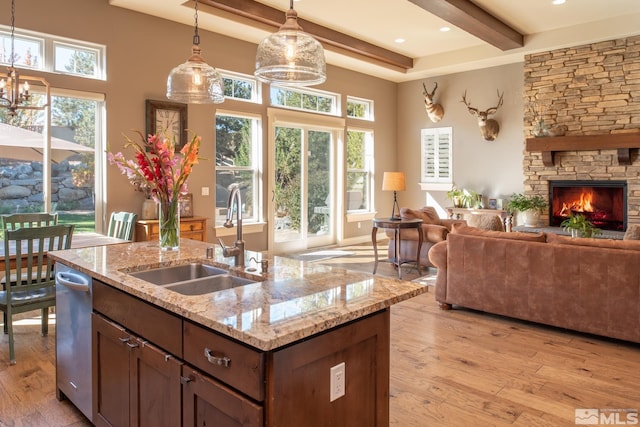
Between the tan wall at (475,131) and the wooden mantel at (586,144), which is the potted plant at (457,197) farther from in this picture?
the wooden mantel at (586,144)

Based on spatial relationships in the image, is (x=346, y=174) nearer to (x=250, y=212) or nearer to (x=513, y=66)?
(x=250, y=212)

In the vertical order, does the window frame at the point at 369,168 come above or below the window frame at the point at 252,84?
below

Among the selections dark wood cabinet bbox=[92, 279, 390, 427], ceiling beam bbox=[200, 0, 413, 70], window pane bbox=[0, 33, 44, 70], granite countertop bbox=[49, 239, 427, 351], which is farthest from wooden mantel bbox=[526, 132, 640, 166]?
window pane bbox=[0, 33, 44, 70]

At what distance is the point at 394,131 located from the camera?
997 cm

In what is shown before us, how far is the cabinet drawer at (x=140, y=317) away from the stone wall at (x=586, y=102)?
7.34 meters

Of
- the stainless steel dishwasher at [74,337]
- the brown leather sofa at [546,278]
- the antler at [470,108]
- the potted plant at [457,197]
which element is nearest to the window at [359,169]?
the potted plant at [457,197]

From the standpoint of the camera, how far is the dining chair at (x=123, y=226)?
4.61 meters

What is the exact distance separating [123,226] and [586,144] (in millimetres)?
6679

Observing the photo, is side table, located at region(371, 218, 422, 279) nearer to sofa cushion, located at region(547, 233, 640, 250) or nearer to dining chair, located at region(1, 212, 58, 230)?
sofa cushion, located at region(547, 233, 640, 250)

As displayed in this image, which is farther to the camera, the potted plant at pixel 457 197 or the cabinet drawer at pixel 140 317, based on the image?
the potted plant at pixel 457 197

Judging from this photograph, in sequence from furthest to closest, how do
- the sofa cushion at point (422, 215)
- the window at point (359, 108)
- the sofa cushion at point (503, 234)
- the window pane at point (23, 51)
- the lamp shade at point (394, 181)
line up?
the window at point (359, 108) < the lamp shade at point (394, 181) < the sofa cushion at point (422, 215) < the window pane at point (23, 51) < the sofa cushion at point (503, 234)

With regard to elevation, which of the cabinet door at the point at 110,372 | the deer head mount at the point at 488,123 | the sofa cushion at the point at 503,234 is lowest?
the cabinet door at the point at 110,372

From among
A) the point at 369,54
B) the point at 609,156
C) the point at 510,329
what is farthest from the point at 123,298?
the point at 609,156

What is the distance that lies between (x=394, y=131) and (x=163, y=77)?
5386 millimetres
